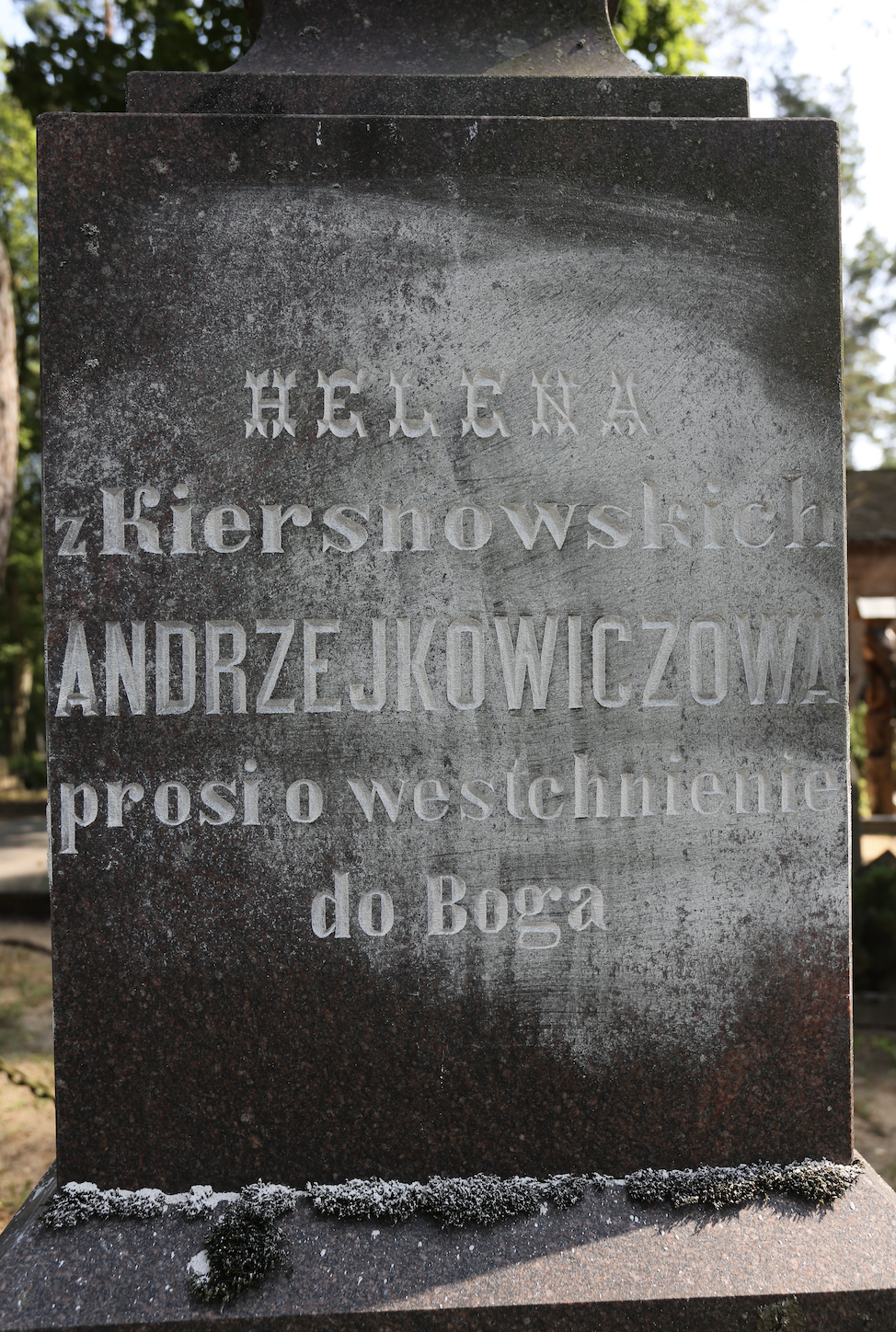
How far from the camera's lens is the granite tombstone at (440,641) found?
2.01m

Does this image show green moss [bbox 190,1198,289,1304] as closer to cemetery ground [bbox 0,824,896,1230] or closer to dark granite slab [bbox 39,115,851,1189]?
dark granite slab [bbox 39,115,851,1189]

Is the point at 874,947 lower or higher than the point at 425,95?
lower

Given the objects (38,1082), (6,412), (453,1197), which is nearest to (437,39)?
(453,1197)

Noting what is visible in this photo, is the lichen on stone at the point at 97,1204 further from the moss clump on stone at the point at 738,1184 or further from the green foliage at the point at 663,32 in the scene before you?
the green foliage at the point at 663,32

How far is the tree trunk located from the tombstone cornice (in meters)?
→ 4.29

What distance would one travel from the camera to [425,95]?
213cm

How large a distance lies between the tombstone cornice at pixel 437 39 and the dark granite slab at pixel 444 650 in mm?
324

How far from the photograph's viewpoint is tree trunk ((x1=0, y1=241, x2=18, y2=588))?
592cm

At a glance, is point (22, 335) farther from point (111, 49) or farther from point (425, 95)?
point (425, 95)

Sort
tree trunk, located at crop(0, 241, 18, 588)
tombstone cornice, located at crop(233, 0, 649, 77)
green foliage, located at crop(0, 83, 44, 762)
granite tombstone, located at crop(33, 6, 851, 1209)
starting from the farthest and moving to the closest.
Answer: green foliage, located at crop(0, 83, 44, 762) < tree trunk, located at crop(0, 241, 18, 588) < tombstone cornice, located at crop(233, 0, 649, 77) < granite tombstone, located at crop(33, 6, 851, 1209)

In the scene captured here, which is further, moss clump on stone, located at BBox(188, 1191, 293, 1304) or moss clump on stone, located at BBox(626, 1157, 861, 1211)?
moss clump on stone, located at BBox(626, 1157, 861, 1211)

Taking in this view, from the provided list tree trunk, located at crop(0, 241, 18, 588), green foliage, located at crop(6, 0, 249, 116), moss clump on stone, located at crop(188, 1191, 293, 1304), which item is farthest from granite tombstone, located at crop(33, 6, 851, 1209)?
green foliage, located at crop(6, 0, 249, 116)

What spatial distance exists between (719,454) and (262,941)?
4.86 feet

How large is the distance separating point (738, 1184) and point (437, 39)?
275 cm
